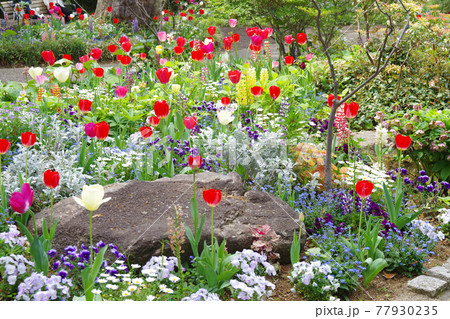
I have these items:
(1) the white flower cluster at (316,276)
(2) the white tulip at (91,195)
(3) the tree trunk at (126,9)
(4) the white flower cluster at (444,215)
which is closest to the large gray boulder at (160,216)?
(1) the white flower cluster at (316,276)

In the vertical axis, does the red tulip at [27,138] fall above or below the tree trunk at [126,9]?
above

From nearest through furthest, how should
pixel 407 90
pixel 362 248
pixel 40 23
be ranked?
1. pixel 362 248
2. pixel 407 90
3. pixel 40 23

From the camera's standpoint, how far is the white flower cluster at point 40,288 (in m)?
2.42

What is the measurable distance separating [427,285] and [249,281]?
3.47ft

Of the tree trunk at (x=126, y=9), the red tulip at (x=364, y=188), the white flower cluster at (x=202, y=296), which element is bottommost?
the tree trunk at (x=126, y=9)

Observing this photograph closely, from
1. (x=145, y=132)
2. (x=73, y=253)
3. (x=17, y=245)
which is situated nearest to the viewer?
(x=73, y=253)

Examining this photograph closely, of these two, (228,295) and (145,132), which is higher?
(145,132)

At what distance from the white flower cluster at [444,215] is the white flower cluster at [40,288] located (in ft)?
8.41

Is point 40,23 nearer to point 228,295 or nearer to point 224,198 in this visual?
point 224,198

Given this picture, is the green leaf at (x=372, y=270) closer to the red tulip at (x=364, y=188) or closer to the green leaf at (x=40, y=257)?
the red tulip at (x=364, y=188)

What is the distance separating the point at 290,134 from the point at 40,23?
359 inches

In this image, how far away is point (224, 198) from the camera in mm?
3496

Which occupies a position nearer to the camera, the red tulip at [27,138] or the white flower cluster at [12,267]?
the white flower cluster at [12,267]

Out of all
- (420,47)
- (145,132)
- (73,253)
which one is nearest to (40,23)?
(420,47)
